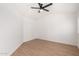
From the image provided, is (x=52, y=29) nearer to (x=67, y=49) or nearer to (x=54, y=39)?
(x=54, y=39)

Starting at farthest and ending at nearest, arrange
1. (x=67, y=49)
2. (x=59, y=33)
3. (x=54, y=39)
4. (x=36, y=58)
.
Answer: (x=67, y=49), (x=54, y=39), (x=59, y=33), (x=36, y=58)

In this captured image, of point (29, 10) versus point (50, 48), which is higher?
point (29, 10)

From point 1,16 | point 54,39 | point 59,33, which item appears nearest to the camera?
point 1,16

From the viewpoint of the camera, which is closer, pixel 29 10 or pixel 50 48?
pixel 29 10

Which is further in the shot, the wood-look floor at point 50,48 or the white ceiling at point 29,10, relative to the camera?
the wood-look floor at point 50,48

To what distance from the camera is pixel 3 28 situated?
2.07 m

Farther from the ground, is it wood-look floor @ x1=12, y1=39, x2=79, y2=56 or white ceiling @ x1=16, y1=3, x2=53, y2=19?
white ceiling @ x1=16, y1=3, x2=53, y2=19

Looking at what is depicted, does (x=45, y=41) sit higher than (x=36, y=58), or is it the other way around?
(x=36, y=58)

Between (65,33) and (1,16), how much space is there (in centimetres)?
157

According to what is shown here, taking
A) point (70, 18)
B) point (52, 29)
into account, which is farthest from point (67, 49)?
point (70, 18)

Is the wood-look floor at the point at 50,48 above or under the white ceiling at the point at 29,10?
under

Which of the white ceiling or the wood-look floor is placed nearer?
the white ceiling

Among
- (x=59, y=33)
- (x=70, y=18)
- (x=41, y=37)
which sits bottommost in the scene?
(x=41, y=37)

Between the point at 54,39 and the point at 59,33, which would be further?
the point at 54,39
